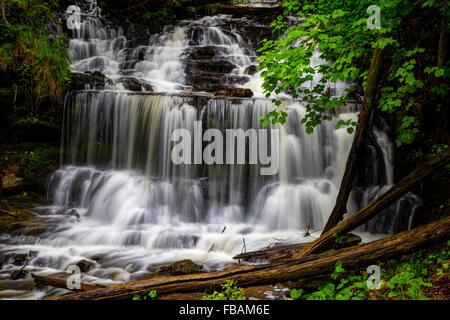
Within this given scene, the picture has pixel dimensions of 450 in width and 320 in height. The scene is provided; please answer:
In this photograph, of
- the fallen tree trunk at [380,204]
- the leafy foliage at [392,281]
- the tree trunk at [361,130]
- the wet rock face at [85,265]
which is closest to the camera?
the leafy foliage at [392,281]

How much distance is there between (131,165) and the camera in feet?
26.4

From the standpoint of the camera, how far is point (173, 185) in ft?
24.7

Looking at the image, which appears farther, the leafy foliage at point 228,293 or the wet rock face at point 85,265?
the wet rock face at point 85,265

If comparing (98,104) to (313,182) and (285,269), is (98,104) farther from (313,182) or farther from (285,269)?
(285,269)

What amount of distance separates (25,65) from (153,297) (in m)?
7.55

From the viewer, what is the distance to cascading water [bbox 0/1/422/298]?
5.98 metres

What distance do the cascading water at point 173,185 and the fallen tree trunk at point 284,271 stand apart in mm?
1986

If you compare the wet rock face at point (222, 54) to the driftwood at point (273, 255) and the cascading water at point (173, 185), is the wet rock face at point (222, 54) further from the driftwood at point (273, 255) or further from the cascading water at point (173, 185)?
the driftwood at point (273, 255)

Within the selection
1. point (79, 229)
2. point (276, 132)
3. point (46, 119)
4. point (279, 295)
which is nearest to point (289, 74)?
point (279, 295)

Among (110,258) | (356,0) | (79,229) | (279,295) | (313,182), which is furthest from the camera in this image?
(313,182)

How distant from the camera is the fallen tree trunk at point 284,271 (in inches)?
132

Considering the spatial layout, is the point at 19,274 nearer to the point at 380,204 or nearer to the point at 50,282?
the point at 50,282

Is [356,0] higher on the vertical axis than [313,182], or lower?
higher

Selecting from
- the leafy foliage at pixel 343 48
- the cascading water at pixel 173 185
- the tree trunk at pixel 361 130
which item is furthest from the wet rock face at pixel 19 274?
the tree trunk at pixel 361 130
